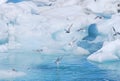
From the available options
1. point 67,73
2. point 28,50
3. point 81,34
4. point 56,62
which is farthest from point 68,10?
point 67,73

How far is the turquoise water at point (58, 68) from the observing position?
11711 millimetres

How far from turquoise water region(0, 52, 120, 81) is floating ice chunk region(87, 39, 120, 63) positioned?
0.23 meters

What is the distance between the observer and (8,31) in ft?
58.2

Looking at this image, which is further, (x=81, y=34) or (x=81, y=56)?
(x=81, y=34)

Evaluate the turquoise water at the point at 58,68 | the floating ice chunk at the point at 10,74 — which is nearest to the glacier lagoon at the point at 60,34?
the turquoise water at the point at 58,68

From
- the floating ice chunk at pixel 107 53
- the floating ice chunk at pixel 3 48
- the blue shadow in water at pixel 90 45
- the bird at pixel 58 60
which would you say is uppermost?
the floating ice chunk at pixel 107 53

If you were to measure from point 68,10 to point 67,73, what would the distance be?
6.22 metres

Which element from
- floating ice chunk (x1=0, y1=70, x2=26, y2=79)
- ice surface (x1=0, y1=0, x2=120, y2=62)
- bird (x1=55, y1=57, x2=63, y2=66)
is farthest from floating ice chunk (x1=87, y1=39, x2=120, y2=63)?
floating ice chunk (x1=0, y1=70, x2=26, y2=79)

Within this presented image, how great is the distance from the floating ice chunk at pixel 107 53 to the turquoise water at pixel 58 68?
0.23 m

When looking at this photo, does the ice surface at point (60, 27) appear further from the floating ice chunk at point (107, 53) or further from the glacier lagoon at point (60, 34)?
the floating ice chunk at point (107, 53)

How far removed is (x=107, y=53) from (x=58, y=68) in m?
1.82

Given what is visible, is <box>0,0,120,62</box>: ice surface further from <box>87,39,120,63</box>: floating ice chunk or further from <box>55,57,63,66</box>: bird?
<box>87,39,120,63</box>: floating ice chunk

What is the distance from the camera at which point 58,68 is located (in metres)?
13.3

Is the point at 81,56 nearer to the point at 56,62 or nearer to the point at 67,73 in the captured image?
the point at 56,62
